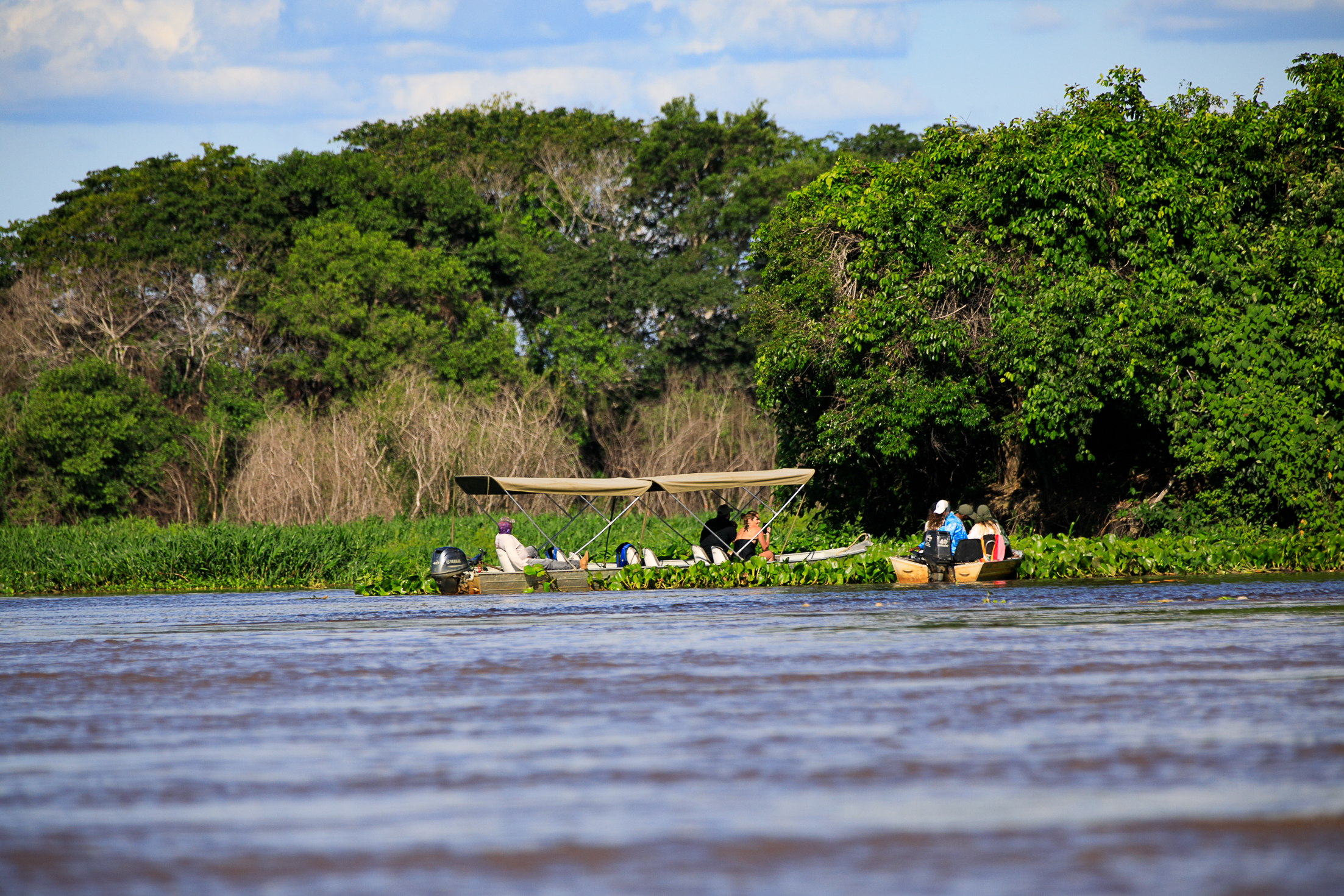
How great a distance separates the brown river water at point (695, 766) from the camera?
14.3ft

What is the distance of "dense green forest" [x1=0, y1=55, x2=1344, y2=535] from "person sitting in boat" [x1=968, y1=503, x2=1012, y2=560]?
8.69ft

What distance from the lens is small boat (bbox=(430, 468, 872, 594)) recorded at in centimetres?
2236

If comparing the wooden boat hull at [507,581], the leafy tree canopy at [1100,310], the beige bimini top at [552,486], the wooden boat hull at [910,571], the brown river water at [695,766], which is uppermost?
the leafy tree canopy at [1100,310]

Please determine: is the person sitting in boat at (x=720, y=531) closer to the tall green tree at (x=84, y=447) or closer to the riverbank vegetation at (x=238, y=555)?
the riverbank vegetation at (x=238, y=555)

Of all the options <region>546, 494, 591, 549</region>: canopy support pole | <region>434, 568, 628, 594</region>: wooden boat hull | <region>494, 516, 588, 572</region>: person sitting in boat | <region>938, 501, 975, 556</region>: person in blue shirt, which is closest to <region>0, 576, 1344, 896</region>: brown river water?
<region>938, 501, 975, 556</region>: person in blue shirt

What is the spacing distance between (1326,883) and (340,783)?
11.9 ft

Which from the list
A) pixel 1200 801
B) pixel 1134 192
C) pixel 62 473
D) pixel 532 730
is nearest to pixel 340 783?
pixel 532 730

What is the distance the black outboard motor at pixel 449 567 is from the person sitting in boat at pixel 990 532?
25.6 feet

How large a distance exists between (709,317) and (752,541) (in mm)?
24539

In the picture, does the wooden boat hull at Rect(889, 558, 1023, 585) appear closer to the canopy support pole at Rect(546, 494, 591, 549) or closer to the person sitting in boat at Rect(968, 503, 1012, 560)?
the person sitting in boat at Rect(968, 503, 1012, 560)

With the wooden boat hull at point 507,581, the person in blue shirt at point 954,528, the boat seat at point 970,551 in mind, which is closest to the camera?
the boat seat at point 970,551

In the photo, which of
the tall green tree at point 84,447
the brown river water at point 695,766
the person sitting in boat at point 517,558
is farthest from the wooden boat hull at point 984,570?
the tall green tree at point 84,447

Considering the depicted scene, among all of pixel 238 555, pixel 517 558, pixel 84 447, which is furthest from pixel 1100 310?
pixel 84 447

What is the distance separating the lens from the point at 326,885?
425 cm
